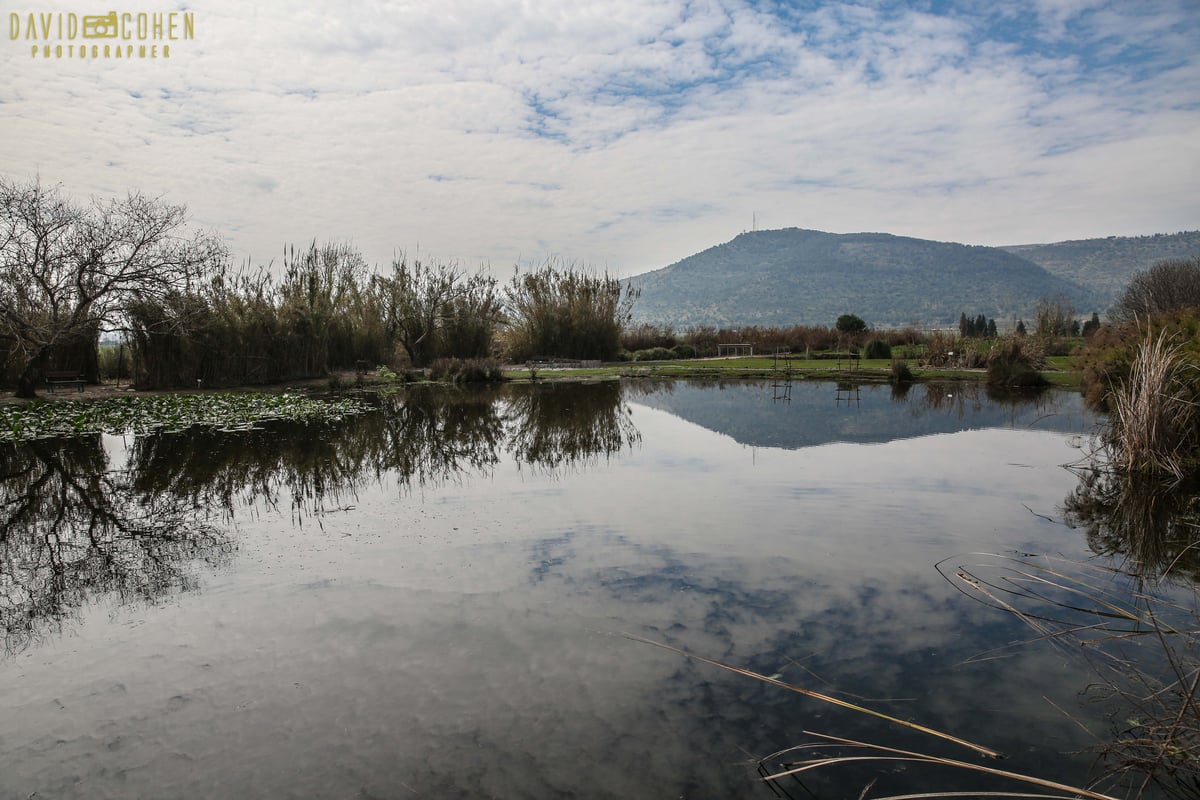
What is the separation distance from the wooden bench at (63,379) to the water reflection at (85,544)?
44.3 ft

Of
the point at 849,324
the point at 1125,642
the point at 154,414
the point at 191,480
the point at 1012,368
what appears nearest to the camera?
the point at 1125,642

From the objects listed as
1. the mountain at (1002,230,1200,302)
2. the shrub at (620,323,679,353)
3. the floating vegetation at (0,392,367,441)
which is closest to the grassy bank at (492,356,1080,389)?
the shrub at (620,323,679,353)

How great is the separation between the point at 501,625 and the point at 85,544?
4952mm

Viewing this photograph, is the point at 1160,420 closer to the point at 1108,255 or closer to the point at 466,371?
the point at 466,371

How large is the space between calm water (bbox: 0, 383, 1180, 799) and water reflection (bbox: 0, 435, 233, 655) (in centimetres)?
4

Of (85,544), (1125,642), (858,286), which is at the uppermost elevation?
(858,286)

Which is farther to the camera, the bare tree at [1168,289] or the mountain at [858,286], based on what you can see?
the mountain at [858,286]

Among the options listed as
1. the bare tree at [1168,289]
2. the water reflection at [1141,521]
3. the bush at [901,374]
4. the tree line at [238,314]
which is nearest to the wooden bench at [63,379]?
the tree line at [238,314]

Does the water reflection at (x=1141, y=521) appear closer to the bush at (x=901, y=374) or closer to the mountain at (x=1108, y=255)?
the bush at (x=901, y=374)

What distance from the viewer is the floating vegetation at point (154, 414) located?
15.6 metres

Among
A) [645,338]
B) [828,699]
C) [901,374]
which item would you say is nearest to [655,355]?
[645,338]

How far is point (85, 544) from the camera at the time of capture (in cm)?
763

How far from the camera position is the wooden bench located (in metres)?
22.8

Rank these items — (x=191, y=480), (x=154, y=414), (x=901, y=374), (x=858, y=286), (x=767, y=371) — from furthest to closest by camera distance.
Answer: (x=858, y=286), (x=767, y=371), (x=901, y=374), (x=154, y=414), (x=191, y=480)
